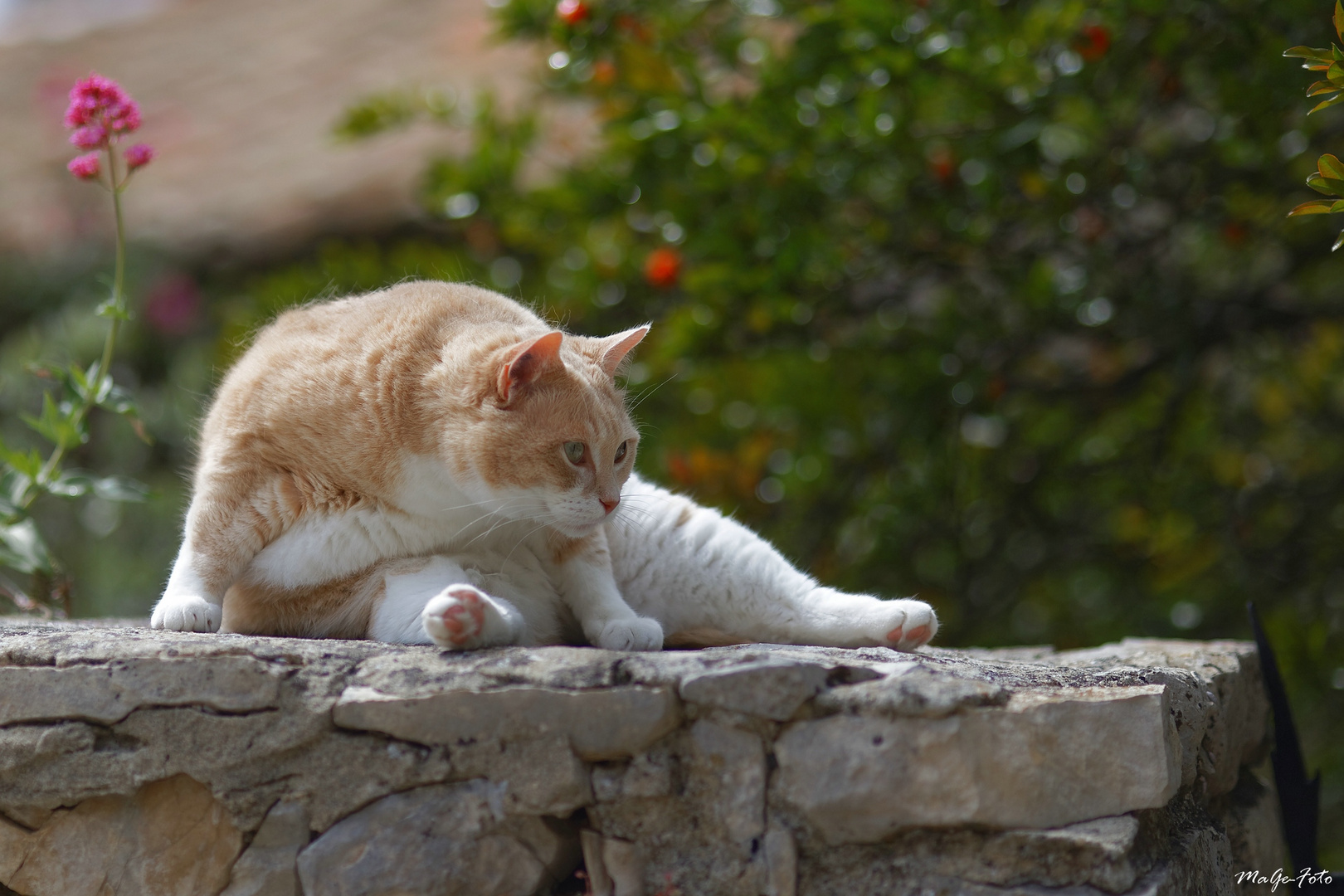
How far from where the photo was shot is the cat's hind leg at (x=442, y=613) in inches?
80.5

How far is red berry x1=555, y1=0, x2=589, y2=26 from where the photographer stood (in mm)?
3408

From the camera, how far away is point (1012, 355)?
13.8 feet

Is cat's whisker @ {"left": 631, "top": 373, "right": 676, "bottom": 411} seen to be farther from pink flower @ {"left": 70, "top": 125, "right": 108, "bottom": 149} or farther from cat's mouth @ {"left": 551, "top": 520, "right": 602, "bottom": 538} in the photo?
pink flower @ {"left": 70, "top": 125, "right": 108, "bottom": 149}

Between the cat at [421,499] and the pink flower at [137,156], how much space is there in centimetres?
62

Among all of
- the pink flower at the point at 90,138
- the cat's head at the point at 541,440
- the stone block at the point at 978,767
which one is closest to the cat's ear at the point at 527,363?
the cat's head at the point at 541,440

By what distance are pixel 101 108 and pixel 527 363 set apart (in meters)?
1.37

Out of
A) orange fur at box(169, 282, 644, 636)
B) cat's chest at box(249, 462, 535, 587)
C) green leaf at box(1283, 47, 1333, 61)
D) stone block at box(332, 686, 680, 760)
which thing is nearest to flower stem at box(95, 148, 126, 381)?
orange fur at box(169, 282, 644, 636)

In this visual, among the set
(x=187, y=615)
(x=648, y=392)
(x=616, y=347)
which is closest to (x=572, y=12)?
(x=648, y=392)

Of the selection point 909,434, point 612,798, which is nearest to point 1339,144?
point 909,434

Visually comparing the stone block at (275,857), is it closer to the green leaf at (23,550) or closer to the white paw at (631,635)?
the white paw at (631,635)

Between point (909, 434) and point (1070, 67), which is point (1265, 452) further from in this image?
point (1070, 67)

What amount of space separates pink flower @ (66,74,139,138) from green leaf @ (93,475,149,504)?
94 cm

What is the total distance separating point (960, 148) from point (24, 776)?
3.18 m

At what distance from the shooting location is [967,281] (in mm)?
4363
